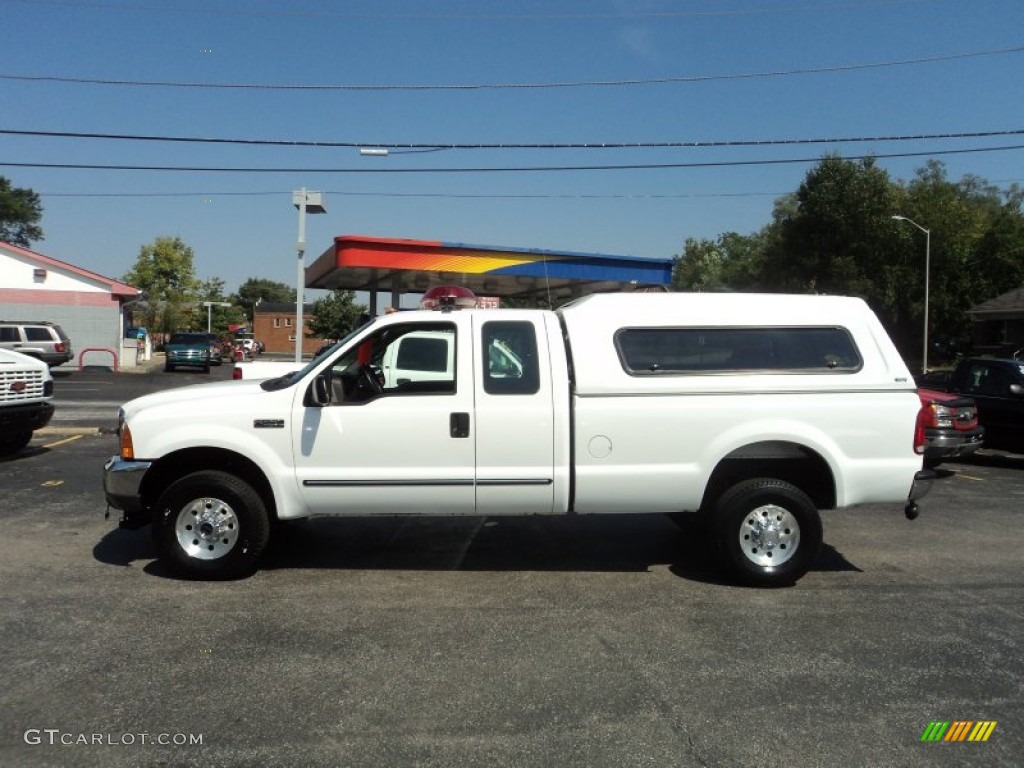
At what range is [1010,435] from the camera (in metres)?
12.4

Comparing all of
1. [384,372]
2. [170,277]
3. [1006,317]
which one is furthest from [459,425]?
[170,277]

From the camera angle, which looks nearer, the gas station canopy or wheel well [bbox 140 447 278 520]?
wheel well [bbox 140 447 278 520]

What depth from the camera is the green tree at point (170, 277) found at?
2357 inches

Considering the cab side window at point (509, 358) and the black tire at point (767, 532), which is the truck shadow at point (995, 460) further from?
the cab side window at point (509, 358)

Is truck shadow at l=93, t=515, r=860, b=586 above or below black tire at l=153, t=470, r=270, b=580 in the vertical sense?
below

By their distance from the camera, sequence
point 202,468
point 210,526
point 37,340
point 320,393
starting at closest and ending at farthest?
point 320,393
point 210,526
point 202,468
point 37,340

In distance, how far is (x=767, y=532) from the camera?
6.02 metres

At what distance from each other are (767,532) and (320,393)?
329 centimetres

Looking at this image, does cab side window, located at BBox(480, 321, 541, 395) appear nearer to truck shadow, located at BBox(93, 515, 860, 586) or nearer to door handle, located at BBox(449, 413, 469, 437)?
door handle, located at BBox(449, 413, 469, 437)

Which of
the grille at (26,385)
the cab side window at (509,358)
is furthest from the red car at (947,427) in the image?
the grille at (26,385)

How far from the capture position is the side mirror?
5789 mm

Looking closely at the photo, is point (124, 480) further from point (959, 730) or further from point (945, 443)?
point (945, 443)

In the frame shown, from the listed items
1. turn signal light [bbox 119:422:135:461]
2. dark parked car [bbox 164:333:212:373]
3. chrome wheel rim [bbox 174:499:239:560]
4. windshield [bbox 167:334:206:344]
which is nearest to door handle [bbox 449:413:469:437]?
chrome wheel rim [bbox 174:499:239:560]

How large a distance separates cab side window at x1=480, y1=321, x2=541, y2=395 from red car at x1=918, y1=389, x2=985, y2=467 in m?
6.63
